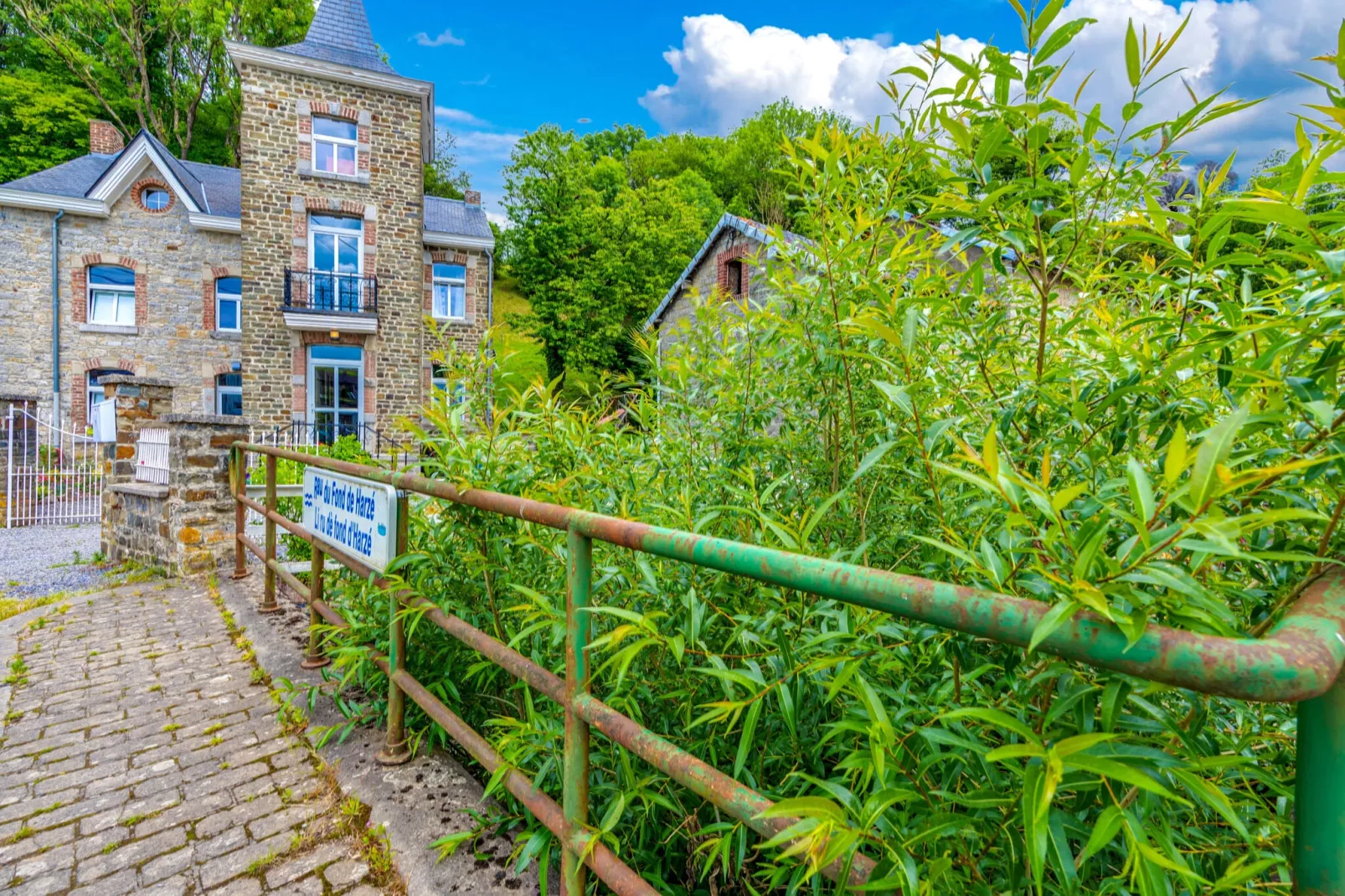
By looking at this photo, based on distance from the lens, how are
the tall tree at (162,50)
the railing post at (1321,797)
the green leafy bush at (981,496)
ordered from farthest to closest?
the tall tree at (162,50) → the green leafy bush at (981,496) → the railing post at (1321,797)

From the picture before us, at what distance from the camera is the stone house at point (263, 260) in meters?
15.2

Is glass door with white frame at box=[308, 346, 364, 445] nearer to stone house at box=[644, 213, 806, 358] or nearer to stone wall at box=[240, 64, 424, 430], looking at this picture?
stone wall at box=[240, 64, 424, 430]

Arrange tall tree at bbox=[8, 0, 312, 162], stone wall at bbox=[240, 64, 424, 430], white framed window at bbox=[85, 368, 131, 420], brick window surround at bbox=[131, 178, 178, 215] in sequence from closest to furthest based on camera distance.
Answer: stone wall at bbox=[240, 64, 424, 430] < white framed window at bbox=[85, 368, 131, 420] < brick window surround at bbox=[131, 178, 178, 215] < tall tree at bbox=[8, 0, 312, 162]

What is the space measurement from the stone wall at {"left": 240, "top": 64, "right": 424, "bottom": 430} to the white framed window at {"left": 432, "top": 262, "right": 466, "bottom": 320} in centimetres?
264

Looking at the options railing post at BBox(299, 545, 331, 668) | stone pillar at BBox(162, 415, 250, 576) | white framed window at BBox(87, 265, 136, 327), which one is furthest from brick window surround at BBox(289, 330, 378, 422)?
railing post at BBox(299, 545, 331, 668)

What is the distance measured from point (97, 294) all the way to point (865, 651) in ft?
74.9

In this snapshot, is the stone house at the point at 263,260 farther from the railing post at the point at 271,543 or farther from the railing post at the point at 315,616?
the railing post at the point at 315,616

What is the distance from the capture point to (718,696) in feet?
4.67

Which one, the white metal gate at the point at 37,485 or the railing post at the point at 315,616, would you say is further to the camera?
the white metal gate at the point at 37,485

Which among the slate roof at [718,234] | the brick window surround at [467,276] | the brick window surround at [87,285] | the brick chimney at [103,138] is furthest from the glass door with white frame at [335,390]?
the brick chimney at [103,138]

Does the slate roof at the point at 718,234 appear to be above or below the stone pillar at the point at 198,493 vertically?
above

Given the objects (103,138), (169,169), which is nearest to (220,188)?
(169,169)

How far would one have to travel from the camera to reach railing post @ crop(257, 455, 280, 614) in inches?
154

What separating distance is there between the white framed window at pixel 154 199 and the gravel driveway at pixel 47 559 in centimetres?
1130
